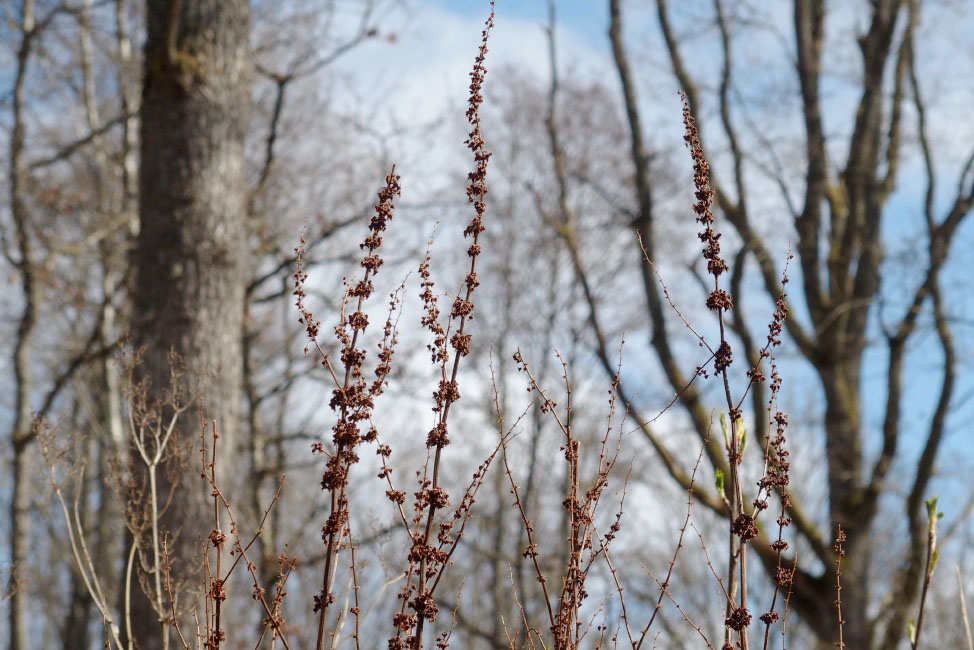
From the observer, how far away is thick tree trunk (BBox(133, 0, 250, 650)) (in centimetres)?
388

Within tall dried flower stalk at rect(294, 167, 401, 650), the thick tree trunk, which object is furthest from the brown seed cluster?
the thick tree trunk

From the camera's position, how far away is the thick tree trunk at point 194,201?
388 centimetres

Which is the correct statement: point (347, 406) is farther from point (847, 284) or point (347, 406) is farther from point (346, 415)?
point (847, 284)

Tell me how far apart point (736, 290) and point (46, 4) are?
703 centimetres

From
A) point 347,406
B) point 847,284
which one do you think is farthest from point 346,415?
point 847,284

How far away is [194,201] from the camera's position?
4.09 meters

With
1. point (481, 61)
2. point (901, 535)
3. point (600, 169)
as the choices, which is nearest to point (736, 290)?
point (481, 61)

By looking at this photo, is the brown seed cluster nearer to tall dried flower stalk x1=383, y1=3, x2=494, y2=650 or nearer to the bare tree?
tall dried flower stalk x1=383, y1=3, x2=494, y2=650

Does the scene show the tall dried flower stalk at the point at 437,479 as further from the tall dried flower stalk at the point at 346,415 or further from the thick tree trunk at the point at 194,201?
the thick tree trunk at the point at 194,201

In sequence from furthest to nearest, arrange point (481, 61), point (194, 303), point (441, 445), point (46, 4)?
point (46, 4), point (194, 303), point (481, 61), point (441, 445)

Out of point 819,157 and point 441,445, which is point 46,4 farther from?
point 441,445

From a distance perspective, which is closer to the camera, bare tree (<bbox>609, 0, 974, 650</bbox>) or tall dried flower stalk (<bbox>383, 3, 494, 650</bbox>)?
tall dried flower stalk (<bbox>383, 3, 494, 650</bbox>)

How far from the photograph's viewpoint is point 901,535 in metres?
15.0

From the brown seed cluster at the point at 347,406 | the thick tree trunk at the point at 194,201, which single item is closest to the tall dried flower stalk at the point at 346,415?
the brown seed cluster at the point at 347,406
